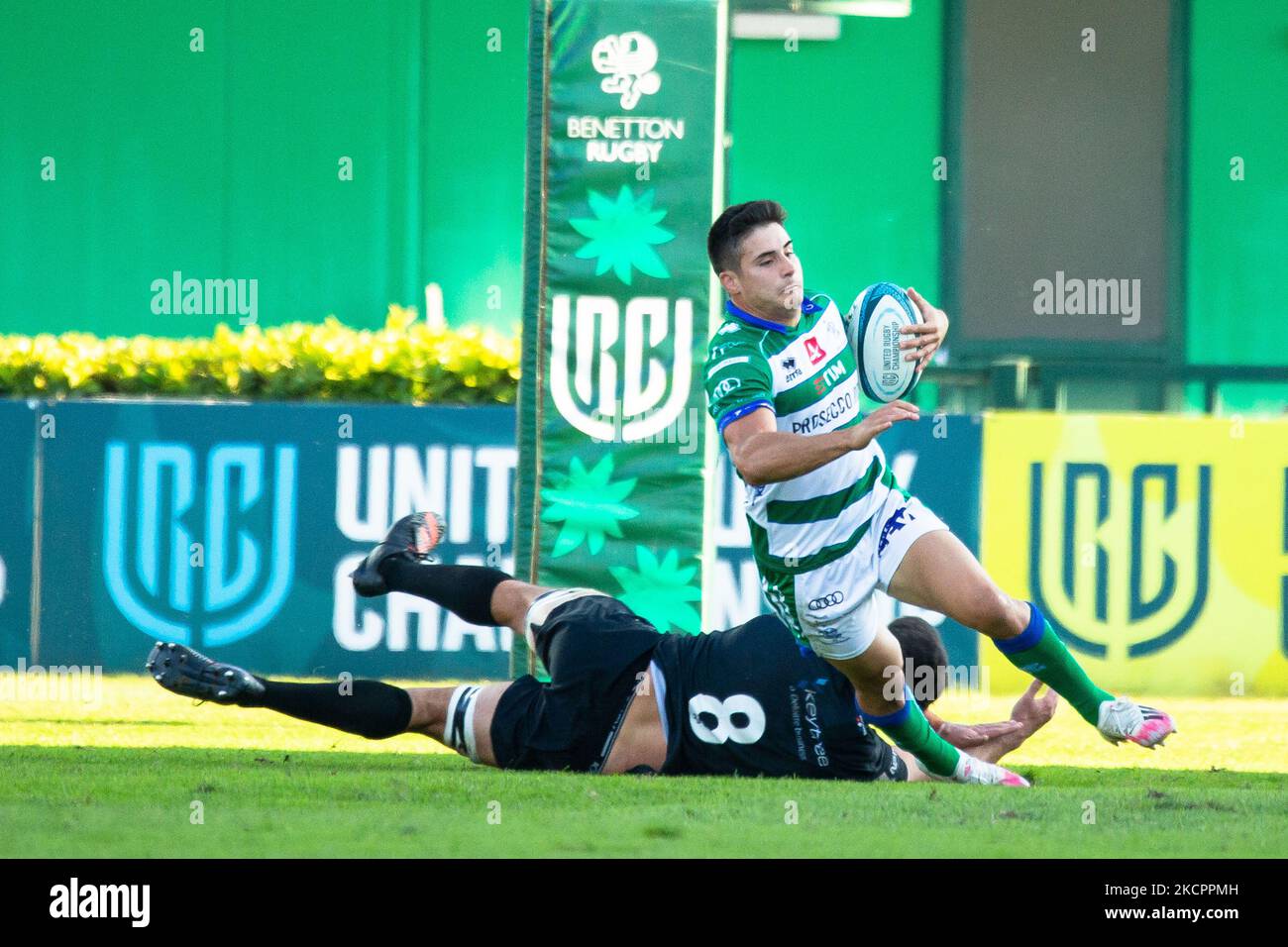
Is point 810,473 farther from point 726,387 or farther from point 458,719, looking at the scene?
point 458,719

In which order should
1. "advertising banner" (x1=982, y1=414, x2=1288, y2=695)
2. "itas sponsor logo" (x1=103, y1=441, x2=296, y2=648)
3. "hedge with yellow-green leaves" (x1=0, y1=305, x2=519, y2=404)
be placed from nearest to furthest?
"itas sponsor logo" (x1=103, y1=441, x2=296, y2=648)
"advertising banner" (x1=982, y1=414, x2=1288, y2=695)
"hedge with yellow-green leaves" (x1=0, y1=305, x2=519, y2=404)

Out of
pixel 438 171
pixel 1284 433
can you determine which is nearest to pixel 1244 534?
pixel 1284 433

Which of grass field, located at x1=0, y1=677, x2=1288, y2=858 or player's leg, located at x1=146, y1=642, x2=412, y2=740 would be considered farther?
player's leg, located at x1=146, y1=642, x2=412, y2=740

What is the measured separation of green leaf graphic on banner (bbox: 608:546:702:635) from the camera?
695cm

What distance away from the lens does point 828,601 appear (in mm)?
5367

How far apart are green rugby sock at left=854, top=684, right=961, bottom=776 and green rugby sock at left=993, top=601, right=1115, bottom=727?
13.1 inches

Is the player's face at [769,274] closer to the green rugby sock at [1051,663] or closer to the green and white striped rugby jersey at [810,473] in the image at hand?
the green and white striped rugby jersey at [810,473]

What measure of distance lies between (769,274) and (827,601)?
1.02m

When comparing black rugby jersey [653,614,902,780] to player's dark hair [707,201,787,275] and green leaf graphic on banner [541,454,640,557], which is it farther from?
green leaf graphic on banner [541,454,640,557]

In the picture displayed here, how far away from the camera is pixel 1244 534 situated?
340 inches
